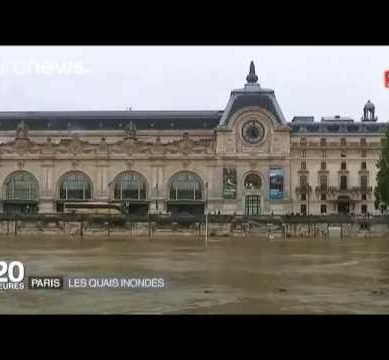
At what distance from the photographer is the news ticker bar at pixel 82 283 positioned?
5.24 metres

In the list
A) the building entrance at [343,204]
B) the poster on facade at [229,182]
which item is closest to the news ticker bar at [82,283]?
the poster on facade at [229,182]

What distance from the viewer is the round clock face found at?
11.7m

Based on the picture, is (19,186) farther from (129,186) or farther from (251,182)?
(251,182)

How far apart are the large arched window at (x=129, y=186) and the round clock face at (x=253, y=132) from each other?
3127 mm

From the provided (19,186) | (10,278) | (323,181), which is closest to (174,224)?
(323,181)

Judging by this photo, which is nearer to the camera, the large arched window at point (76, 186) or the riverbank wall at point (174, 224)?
the large arched window at point (76, 186)

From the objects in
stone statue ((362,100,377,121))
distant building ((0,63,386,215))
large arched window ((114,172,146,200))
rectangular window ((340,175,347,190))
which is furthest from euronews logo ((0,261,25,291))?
rectangular window ((340,175,347,190))

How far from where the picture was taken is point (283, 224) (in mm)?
11680

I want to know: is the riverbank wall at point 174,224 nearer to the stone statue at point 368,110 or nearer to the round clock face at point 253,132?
the round clock face at point 253,132

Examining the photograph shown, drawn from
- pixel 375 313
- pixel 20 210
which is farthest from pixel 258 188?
pixel 375 313

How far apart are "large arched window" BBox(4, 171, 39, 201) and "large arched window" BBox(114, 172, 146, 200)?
105 centimetres

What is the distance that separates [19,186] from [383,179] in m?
5.15

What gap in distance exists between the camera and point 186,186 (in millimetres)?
8523

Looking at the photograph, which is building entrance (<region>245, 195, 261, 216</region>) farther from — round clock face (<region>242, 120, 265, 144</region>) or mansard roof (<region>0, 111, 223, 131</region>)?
round clock face (<region>242, 120, 265, 144</region>)
